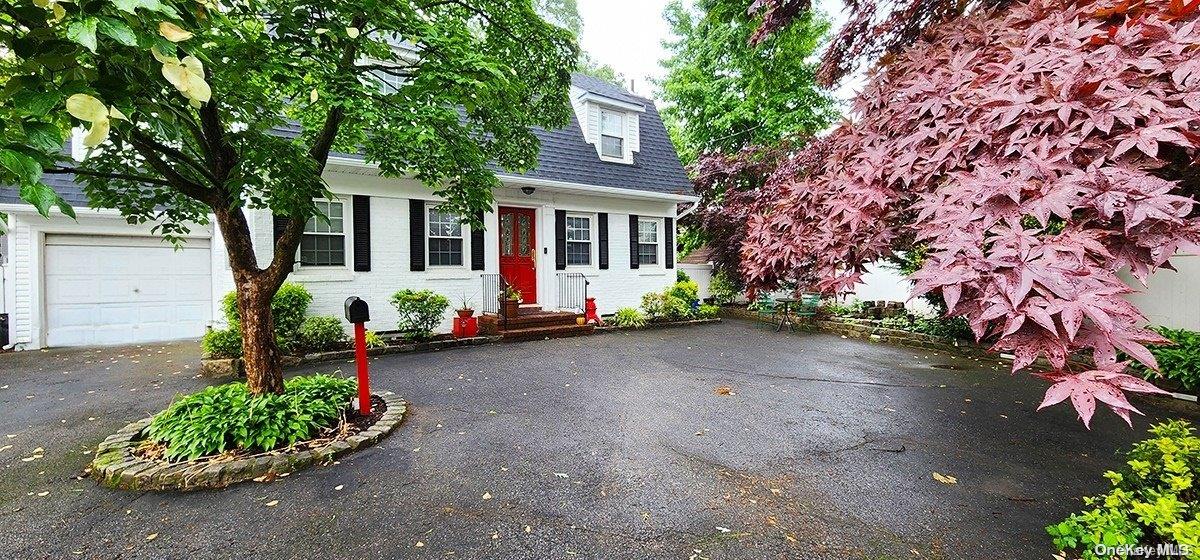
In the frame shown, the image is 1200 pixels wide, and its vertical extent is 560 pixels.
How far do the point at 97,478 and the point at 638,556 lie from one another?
3461mm

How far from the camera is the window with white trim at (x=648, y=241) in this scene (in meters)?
11.6

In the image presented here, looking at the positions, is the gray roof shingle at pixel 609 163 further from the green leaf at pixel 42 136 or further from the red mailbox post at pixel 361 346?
the green leaf at pixel 42 136

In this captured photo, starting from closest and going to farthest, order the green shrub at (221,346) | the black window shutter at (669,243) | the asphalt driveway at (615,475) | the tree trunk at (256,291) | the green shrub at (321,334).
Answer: the asphalt driveway at (615,475) < the tree trunk at (256,291) < the green shrub at (221,346) < the green shrub at (321,334) < the black window shutter at (669,243)

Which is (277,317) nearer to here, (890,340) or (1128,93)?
(1128,93)

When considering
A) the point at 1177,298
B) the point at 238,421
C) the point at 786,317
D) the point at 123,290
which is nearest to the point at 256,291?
the point at 238,421

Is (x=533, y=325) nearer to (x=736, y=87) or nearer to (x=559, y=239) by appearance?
(x=559, y=239)

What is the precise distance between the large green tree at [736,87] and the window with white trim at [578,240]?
6.57 meters

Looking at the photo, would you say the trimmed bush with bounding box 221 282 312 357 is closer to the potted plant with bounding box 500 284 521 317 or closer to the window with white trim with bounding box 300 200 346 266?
the window with white trim with bounding box 300 200 346 266

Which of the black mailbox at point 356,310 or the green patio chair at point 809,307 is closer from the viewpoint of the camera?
the black mailbox at point 356,310

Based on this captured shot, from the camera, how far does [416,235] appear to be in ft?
28.5

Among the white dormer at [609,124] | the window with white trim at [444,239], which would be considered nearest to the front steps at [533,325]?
the window with white trim at [444,239]

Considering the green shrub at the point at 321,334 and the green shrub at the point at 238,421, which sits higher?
the green shrub at the point at 321,334

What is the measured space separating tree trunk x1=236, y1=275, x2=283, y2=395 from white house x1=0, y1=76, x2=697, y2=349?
4.18 meters

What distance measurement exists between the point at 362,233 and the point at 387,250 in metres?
0.48
